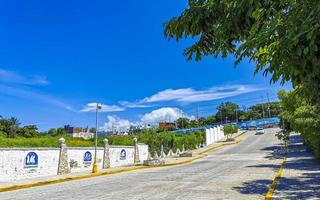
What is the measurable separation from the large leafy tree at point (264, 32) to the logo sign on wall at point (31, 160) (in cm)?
1942

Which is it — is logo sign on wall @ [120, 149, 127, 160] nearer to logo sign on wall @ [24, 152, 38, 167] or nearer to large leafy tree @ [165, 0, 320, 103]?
logo sign on wall @ [24, 152, 38, 167]

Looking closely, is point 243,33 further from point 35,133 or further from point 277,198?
point 35,133

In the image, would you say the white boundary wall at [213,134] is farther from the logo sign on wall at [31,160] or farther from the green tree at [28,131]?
the logo sign on wall at [31,160]

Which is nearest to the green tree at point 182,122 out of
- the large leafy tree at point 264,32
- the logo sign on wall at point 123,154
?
the logo sign on wall at point 123,154

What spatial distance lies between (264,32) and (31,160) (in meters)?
21.5

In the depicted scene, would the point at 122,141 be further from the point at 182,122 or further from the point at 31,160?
the point at 182,122

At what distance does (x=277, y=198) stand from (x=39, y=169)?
15.9 m

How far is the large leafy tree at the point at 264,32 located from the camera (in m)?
2.86

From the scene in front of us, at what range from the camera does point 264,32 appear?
10.6 ft

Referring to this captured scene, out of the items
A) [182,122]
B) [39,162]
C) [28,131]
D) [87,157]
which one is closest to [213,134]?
[28,131]

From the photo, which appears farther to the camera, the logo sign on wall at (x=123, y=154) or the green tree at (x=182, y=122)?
the green tree at (x=182, y=122)

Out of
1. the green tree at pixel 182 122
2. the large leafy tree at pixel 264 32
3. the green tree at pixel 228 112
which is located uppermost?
the green tree at pixel 228 112

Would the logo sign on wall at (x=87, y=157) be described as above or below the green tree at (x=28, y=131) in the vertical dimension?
below

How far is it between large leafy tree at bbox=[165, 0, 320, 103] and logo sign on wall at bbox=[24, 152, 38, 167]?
19416 millimetres
